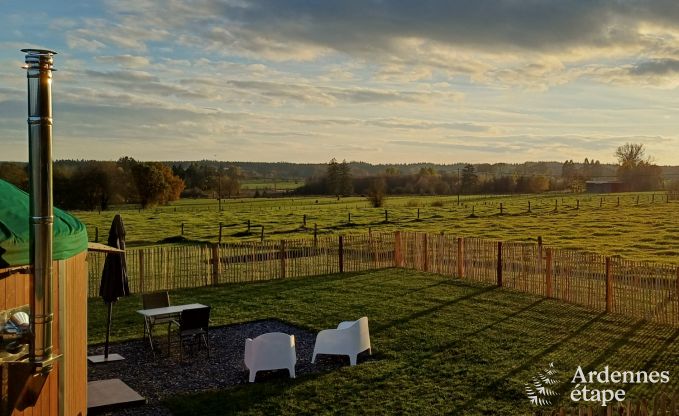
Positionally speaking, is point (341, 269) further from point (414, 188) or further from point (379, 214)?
point (414, 188)

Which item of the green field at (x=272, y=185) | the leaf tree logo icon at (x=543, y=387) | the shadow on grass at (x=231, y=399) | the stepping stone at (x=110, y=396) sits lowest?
the shadow on grass at (x=231, y=399)

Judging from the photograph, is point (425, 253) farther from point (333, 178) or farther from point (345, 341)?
point (333, 178)

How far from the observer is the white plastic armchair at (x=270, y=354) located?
9453 millimetres

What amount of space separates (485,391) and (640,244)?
Answer: 23523mm

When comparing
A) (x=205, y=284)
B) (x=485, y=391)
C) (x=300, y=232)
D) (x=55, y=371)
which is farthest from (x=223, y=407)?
(x=300, y=232)

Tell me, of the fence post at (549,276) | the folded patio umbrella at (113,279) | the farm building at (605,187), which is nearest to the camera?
the folded patio umbrella at (113,279)

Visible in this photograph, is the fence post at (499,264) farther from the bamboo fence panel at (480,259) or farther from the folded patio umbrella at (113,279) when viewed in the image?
the folded patio umbrella at (113,279)

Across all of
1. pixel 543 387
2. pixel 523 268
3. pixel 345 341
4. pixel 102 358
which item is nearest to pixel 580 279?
pixel 523 268

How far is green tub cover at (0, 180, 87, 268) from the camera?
6120 millimetres

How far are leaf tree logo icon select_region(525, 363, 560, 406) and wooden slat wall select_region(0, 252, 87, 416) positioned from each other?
5.62 meters

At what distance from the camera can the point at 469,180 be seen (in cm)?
9000

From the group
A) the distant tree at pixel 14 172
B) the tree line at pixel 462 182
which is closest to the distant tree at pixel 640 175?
the tree line at pixel 462 182

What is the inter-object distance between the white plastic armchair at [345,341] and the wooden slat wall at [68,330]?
3.80 meters

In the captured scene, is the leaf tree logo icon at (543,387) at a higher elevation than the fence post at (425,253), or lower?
lower
